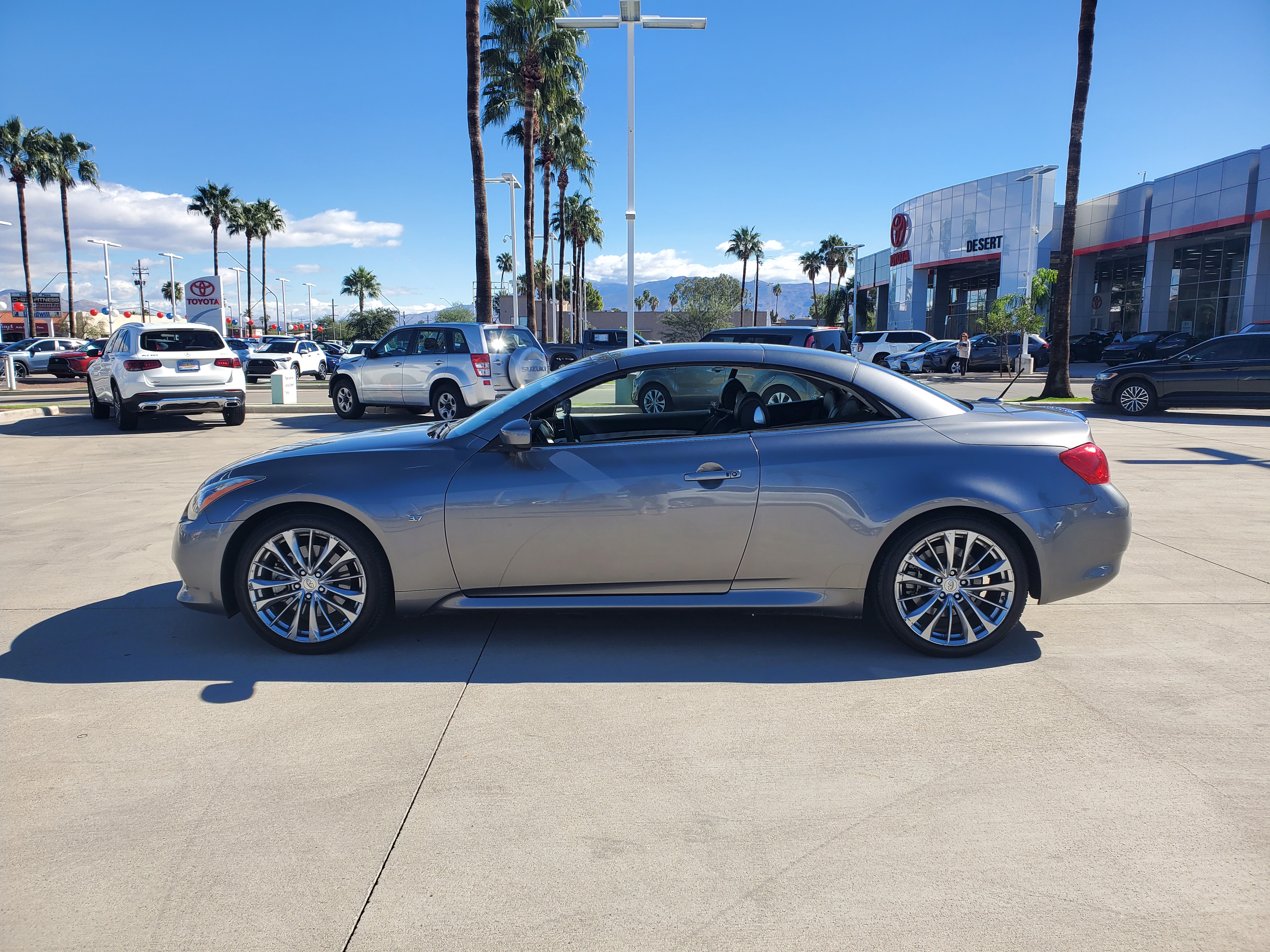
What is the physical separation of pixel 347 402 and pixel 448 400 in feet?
8.86

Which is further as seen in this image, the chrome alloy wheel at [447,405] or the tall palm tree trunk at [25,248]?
the tall palm tree trunk at [25,248]

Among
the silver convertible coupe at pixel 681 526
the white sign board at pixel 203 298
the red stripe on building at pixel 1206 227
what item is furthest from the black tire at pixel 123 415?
the red stripe on building at pixel 1206 227

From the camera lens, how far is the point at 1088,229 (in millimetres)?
45250

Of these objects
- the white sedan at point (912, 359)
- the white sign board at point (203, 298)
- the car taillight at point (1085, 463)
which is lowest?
the car taillight at point (1085, 463)

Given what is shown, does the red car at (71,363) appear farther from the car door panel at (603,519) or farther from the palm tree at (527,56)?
the car door panel at (603,519)

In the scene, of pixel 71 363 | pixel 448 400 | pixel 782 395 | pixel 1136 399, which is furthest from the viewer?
pixel 71 363

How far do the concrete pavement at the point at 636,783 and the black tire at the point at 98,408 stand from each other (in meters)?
12.4

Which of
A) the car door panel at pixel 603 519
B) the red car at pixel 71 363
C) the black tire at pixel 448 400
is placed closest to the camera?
the car door panel at pixel 603 519

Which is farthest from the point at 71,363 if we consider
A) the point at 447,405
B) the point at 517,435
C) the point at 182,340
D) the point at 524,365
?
the point at 517,435

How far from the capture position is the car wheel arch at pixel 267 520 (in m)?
4.21

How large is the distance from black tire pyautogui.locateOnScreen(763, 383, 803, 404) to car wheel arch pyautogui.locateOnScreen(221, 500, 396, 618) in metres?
2.07

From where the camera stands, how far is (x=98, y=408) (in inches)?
627

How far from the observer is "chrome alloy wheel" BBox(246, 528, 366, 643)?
4.26m

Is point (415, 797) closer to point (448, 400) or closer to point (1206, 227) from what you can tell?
point (448, 400)
